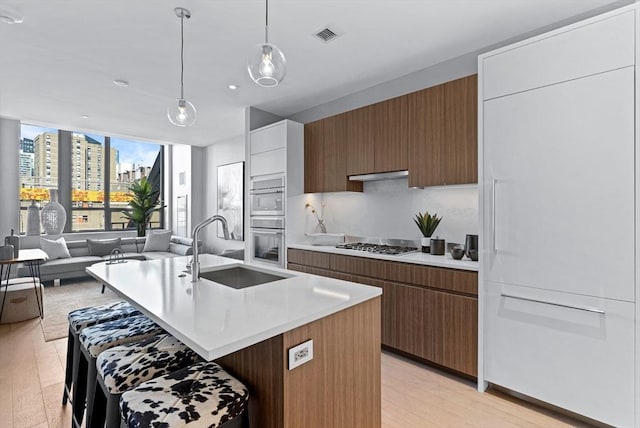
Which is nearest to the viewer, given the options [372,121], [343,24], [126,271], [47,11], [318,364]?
[318,364]

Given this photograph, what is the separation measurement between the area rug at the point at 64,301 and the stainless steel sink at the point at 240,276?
2317 mm

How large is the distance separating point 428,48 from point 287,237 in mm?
2403

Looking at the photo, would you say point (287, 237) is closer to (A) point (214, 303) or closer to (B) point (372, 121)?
(B) point (372, 121)

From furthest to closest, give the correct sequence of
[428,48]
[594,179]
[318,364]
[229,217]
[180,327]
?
1. [229,217]
2. [428,48]
3. [594,179]
4. [318,364]
5. [180,327]

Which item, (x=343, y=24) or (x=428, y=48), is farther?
(x=428, y=48)

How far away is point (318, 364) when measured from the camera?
1278 mm

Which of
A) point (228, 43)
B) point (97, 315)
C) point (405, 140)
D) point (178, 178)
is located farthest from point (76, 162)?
point (405, 140)

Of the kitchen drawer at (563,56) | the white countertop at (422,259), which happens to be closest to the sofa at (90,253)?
the white countertop at (422,259)

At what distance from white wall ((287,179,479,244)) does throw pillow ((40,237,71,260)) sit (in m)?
4.66

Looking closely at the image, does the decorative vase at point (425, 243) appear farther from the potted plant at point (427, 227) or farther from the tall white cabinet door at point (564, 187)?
the tall white cabinet door at point (564, 187)

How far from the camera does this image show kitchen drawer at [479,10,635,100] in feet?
5.73

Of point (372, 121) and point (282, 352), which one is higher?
point (372, 121)

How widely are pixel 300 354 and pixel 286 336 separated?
10 centimetres

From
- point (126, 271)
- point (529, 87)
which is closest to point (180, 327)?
point (126, 271)
